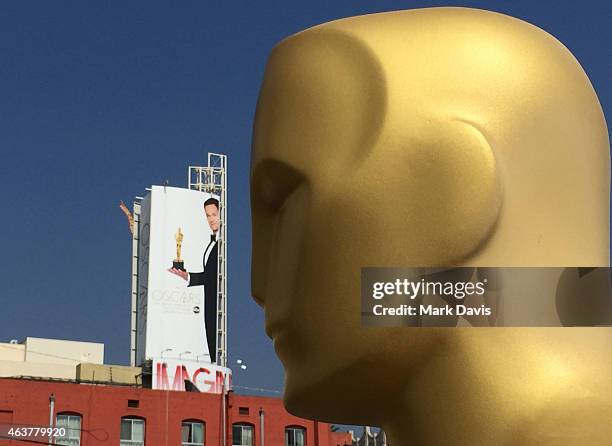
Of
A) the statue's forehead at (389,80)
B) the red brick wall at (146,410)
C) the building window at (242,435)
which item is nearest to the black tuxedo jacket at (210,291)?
the red brick wall at (146,410)

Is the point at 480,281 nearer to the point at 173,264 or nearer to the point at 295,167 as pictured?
the point at 295,167

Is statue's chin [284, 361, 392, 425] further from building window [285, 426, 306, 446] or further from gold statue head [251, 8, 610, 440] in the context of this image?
building window [285, 426, 306, 446]

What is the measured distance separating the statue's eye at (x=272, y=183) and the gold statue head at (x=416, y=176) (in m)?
0.02

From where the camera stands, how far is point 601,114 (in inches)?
246

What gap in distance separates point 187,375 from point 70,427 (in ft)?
37.5

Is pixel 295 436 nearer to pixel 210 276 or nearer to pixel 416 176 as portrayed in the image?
pixel 210 276

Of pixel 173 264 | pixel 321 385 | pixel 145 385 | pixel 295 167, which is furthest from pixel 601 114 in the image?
pixel 173 264

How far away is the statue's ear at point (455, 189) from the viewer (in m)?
5.61

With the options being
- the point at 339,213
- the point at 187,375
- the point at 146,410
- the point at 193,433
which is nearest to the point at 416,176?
the point at 339,213

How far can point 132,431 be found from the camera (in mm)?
46750

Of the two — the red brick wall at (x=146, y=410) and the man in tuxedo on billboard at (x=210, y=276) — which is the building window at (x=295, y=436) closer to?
the red brick wall at (x=146, y=410)

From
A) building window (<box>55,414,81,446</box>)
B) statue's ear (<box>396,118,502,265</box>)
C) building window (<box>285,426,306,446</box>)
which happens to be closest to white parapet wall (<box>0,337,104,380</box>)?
building window (<box>55,414,81,446</box>)

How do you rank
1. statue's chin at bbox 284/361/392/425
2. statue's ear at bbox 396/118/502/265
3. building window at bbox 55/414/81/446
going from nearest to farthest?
1. statue's ear at bbox 396/118/502/265
2. statue's chin at bbox 284/361/392/425
3. building window at bbox 55/414/81/446

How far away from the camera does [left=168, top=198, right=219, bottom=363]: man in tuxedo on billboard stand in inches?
2424
